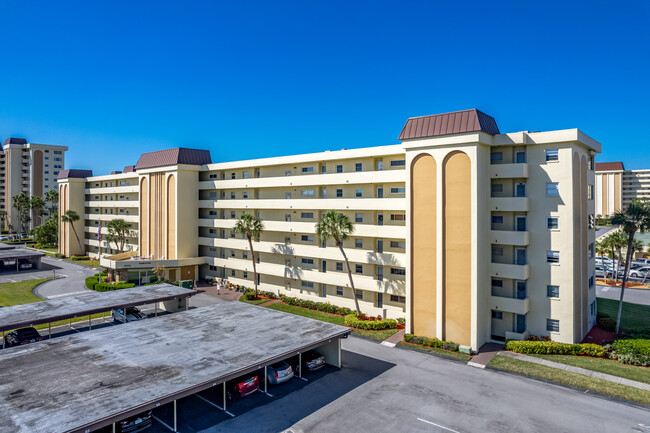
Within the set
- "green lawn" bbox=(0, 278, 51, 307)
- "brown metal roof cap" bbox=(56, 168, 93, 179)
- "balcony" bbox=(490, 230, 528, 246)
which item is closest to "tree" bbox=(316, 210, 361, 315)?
"balcony" bbox=(490, 230, 528, 246)

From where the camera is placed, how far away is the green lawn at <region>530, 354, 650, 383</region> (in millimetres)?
28219

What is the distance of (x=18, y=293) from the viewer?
51875 millimetres

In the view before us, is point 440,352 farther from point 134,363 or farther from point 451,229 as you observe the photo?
point 134,363

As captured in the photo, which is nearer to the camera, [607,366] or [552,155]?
[607,366]

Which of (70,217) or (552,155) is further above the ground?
(552,155)

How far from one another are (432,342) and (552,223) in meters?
14.3

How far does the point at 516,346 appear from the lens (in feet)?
108

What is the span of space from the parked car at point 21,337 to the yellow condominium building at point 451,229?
82.9 ft

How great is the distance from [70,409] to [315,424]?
11701 mm

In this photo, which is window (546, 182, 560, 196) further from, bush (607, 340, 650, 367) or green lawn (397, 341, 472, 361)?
green lawn (397, 341, 472, 361)

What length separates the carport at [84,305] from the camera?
1262 inches

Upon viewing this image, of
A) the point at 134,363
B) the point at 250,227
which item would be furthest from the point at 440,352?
the point at 250,227

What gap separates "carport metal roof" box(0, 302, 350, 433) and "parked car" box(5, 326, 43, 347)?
9.09 m

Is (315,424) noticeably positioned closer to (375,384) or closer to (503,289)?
(375,384)
